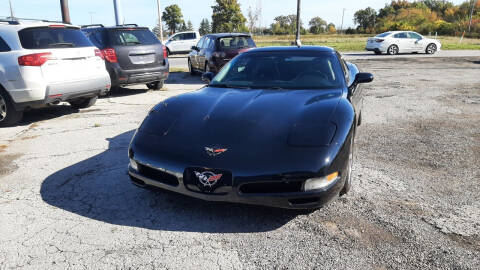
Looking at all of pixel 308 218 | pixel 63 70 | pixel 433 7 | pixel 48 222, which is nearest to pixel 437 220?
pixel 308 218

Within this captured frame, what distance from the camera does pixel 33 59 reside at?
5.67 m

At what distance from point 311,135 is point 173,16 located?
77.2 m

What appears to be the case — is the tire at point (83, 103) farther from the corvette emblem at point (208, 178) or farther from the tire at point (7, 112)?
the corvette emblem at point (208, 178)

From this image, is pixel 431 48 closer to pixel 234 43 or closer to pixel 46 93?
pixel 234 43

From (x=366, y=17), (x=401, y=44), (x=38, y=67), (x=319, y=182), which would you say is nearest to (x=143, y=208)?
(x=319, y=182)

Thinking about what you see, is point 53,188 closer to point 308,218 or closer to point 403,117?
point 308,218

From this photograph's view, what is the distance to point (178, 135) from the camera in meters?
2.97

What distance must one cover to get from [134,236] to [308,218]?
1.36 meters

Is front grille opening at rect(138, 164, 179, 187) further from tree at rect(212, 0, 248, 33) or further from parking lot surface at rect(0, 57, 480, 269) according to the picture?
tree at rect(212, 0, 248, 33)

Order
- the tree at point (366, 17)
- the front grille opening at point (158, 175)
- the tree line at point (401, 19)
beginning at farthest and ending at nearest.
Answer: the tree at point (366, 17) → the tree line at point (401, 19) → the front grille opening at point (158, 175)

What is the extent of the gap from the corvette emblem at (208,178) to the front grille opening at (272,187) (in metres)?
0.20

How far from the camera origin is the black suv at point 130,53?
27.1 ft

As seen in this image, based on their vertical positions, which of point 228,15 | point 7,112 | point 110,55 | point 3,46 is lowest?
point 7,112

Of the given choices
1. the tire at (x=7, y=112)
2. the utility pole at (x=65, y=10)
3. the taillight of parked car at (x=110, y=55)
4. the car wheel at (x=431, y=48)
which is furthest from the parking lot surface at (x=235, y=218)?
the car wheel at (x=431, y=48)
